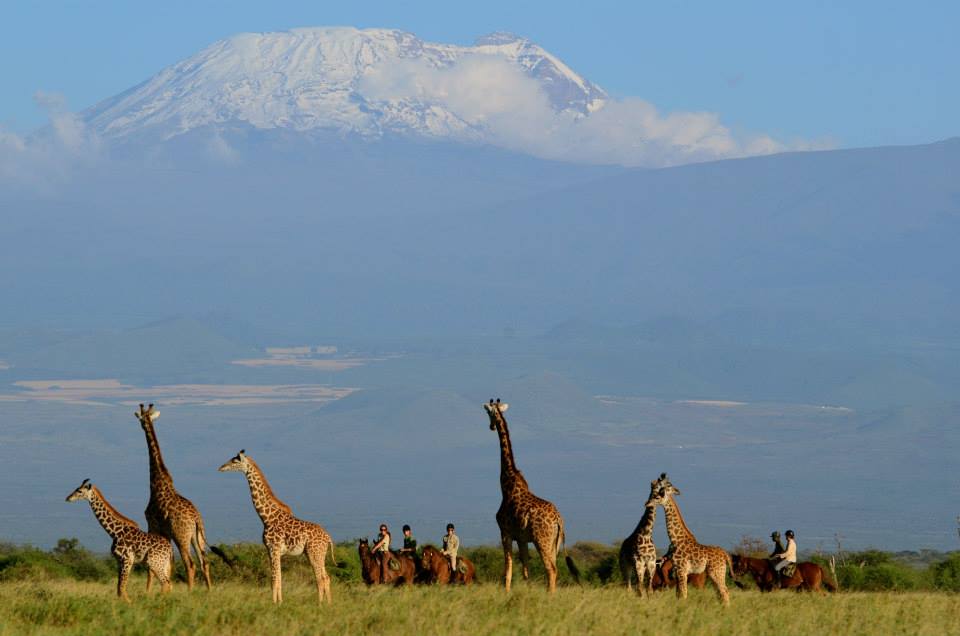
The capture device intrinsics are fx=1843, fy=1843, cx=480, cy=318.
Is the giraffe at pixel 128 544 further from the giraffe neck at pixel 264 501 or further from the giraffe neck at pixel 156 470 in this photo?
the giraffe neck at pixel 264 501

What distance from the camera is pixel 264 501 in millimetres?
24859

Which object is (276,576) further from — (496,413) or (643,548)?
(643,548)

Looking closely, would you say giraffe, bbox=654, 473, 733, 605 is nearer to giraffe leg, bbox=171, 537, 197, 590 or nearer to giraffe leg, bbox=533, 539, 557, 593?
giraffe leg, bbox=533, 539, 557, 593

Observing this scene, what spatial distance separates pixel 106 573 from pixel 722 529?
A: 108 meters

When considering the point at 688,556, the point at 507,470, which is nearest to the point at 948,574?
the point at 688,556

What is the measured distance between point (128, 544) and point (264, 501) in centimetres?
190

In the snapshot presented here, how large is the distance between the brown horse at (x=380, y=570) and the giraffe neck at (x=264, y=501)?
333 centimetres

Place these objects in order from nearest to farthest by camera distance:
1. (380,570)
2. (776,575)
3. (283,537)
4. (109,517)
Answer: (283,537) < (109,517) < (380,570) < (776,575)

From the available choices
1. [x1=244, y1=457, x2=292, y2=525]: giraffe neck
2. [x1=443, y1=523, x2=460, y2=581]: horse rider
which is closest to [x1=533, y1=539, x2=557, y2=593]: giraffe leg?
[x1=443, y1=523, x2=460, y2=581]: horse rider

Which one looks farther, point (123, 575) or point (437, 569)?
point (437, 569)

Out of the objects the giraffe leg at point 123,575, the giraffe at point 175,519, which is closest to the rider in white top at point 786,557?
the giraffe at point 175,519

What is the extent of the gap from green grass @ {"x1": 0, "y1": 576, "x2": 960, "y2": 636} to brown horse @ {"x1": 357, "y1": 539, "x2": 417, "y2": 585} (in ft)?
3.25

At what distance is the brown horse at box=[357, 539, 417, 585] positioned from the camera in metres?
28.0

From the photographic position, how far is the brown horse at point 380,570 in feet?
91.9
